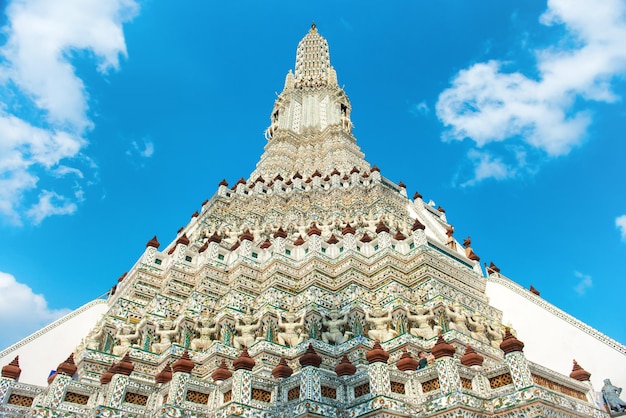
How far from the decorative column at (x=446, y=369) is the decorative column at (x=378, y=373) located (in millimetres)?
1027

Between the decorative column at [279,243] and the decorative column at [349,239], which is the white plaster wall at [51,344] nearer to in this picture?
the decorative column at [279,243]

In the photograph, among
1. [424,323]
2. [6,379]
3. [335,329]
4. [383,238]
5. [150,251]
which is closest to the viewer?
[6,379]

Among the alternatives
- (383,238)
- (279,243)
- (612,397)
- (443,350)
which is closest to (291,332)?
(279,243)

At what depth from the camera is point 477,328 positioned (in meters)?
14.6

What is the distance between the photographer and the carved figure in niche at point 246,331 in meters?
14.2

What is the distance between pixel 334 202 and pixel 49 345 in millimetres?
13594

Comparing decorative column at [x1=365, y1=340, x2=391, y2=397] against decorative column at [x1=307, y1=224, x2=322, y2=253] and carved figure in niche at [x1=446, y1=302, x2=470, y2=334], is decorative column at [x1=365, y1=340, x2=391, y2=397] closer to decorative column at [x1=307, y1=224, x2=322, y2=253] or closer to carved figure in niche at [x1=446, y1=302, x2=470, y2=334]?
carved figure in niche at [x1=446, y1=302, x2=470, y2=334]

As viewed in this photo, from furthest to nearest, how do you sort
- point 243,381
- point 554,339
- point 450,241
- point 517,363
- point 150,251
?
point 450,241 → point 150,251 → point 554,339 → point 243,381 → point 517,363

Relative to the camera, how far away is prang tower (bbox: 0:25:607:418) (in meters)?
9.58

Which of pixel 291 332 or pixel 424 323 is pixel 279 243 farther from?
pixel 424 323

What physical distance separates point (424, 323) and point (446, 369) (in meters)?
4.94

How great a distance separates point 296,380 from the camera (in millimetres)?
9969

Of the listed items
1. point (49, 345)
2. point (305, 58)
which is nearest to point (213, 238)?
point (49, 345)

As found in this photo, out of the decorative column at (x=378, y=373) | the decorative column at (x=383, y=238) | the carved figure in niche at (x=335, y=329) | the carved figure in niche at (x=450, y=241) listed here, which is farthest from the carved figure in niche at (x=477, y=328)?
the carved figure in niche at (x=450, y=241)
